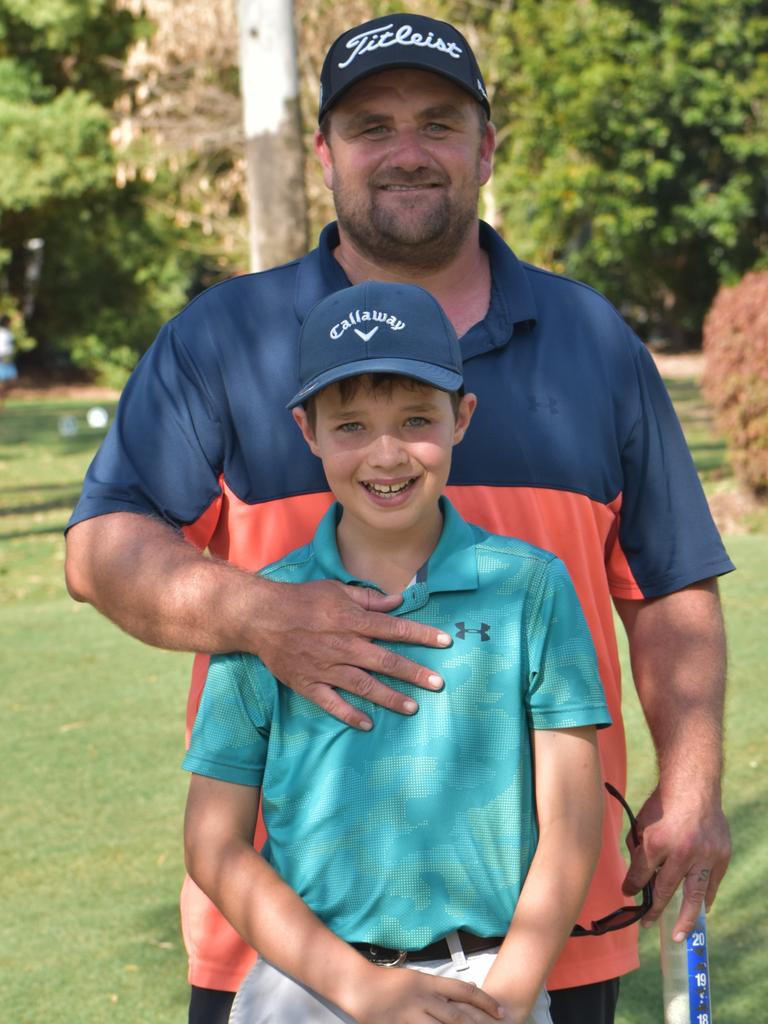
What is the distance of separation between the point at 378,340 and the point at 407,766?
667 mm

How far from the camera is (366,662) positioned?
2332 millimetres

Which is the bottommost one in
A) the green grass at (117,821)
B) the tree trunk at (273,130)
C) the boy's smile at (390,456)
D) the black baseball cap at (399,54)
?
the green grass at (117,821)

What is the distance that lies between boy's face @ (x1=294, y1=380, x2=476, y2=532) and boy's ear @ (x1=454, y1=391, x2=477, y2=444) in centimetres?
8

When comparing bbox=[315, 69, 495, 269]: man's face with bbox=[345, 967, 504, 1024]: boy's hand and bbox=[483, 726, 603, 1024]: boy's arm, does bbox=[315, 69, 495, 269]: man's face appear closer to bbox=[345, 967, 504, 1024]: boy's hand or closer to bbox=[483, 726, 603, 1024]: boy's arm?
bbox=[483, 726, 603, 1024]: boy's arm

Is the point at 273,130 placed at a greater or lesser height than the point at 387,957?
greater

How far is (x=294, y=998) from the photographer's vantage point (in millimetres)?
2295

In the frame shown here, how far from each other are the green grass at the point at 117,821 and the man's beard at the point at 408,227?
8.65 ft

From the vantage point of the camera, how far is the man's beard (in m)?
2.85

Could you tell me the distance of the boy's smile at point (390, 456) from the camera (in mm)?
2363

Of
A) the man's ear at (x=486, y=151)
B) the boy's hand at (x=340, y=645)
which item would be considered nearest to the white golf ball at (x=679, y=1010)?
the boy's hand at (x=340, y=645)

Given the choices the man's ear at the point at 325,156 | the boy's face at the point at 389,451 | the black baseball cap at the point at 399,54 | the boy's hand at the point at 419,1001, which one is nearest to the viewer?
the boy's hand at the point at 419,1001

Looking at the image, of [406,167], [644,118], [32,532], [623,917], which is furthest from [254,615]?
[644,118]

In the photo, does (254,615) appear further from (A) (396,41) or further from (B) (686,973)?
(A) (396,41)

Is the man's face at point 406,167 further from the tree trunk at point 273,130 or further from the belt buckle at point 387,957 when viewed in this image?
the tree trunk at point 273,130
